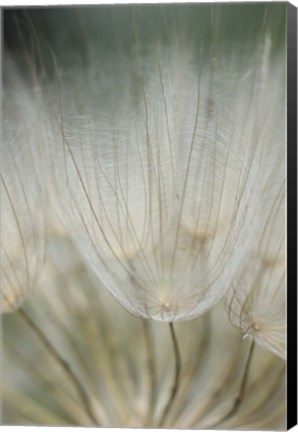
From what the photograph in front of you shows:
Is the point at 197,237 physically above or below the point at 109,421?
above

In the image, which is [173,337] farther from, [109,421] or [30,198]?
[30,198]

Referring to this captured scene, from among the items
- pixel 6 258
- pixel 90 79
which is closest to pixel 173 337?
pixel 6 258

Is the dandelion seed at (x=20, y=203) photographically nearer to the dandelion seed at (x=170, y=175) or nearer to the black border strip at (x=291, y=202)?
the dandelion seed at (x=170, y=175)

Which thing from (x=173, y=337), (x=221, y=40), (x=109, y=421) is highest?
(x=221, y=40)

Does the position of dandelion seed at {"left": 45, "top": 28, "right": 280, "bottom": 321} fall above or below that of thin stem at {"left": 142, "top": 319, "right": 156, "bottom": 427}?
above

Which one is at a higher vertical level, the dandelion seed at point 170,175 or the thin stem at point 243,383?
the dandelion seed at point 170,175

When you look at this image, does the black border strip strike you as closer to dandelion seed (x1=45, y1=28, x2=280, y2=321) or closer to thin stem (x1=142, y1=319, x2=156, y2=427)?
dandelion seed (x1=45, y1=28, x2=280, y2=321)

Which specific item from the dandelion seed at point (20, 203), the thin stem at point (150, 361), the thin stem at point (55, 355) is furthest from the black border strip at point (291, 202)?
the dandelion seed at point (20, 203)

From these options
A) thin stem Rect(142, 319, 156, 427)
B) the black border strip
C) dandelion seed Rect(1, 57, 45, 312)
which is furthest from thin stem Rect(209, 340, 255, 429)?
dandelion seed Rect(1, 57, 45, 312)

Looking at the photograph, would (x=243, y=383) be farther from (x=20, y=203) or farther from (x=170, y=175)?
(x=20, y=203)
